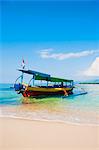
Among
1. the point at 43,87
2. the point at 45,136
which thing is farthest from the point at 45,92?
the point at 45,136

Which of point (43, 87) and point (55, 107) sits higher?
point (43, 87)

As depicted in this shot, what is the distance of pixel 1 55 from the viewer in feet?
11.1

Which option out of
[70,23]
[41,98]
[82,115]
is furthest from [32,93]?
[70,23]

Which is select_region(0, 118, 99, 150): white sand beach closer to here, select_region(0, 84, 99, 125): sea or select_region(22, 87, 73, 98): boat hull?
select_region(0, 84, 99, 125): sea

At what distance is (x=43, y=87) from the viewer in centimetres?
340

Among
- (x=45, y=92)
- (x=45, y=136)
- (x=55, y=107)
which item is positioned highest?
(x=45, y=92)

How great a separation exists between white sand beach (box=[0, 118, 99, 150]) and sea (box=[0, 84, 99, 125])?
0.29ft

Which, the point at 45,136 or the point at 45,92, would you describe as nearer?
the point at 45,136

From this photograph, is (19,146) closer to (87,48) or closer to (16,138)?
(16,138)

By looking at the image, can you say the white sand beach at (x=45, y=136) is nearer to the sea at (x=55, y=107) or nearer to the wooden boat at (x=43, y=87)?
the sea at (x=55, y=107)

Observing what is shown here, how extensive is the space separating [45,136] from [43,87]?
57cm

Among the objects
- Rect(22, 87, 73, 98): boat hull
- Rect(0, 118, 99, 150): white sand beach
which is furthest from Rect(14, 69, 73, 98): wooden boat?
Rect(0, 118, 99, 150): white sand beach

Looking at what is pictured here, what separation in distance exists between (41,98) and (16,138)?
22.1 inches

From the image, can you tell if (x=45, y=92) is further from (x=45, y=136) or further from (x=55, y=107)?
(x=45, y=136)
